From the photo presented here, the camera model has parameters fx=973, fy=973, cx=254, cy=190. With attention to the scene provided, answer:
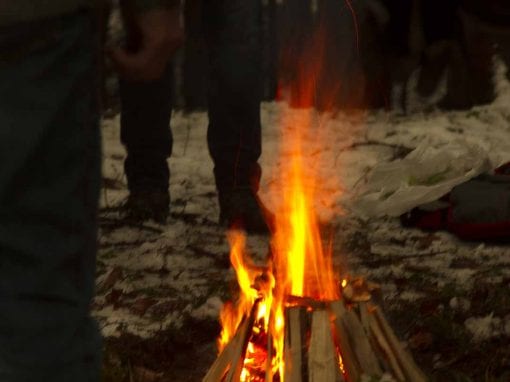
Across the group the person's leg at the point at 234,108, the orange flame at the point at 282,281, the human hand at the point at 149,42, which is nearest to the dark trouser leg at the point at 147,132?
the person's leg at the point at 234,108

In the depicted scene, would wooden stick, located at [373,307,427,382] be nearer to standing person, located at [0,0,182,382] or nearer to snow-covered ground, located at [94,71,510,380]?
standing person, located at [0,0,182,382]

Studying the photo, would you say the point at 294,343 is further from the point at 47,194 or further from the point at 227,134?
the point at 227,134

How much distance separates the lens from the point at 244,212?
12.6 feet

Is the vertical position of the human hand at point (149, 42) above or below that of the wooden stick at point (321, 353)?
above

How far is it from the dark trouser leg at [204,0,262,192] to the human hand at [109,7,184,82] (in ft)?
6.01

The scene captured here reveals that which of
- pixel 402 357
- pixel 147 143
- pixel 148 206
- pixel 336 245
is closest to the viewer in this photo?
pixel 402 357

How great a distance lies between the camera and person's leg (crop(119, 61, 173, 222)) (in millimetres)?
4094

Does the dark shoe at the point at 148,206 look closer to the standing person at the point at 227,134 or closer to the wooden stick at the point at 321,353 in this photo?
the standing person at the point at 227,134

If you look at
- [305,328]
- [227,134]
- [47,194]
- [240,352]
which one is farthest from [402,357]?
[227,134]

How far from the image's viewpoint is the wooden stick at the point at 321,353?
1.86 meters

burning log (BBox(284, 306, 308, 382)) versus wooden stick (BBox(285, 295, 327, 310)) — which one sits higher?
wooden stick (BBox(285, 295, 327, 310))

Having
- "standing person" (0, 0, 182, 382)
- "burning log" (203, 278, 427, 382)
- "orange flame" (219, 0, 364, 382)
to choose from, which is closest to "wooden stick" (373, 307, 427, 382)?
"burning log" (203, 278, 427, 382)

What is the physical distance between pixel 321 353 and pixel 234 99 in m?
2.22

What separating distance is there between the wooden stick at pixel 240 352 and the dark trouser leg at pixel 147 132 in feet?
7.02
